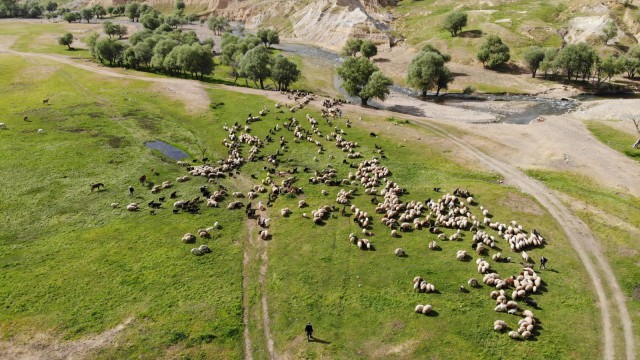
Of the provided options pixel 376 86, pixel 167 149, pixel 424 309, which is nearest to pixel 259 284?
pixel 424 309

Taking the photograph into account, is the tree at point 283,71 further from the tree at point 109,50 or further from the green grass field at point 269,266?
the tree at point 109,50

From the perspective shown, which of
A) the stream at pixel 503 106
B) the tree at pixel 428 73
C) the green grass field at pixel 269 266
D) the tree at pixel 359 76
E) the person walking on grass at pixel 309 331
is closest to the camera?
the person walking on grass at pixel 309 331

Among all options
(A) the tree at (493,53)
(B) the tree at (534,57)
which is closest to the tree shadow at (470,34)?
(A) the tree at (493,53)

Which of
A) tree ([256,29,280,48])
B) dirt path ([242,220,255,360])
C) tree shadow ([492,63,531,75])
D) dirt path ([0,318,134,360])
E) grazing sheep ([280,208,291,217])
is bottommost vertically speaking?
dirt path ([0,318,134,360])

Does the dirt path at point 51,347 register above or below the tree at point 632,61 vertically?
below

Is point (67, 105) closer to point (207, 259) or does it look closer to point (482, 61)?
point (207, 259)

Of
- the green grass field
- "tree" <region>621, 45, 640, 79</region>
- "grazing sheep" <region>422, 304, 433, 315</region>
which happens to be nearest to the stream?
"tree" <region>621, 45, 640, 79</region>

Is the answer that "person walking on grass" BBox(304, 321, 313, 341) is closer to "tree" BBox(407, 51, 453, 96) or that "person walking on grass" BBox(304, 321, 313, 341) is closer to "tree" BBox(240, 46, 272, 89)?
"tree" BBox(240, 46, 272, 89)

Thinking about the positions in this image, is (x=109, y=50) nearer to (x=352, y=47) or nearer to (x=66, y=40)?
(x=66, y=40)
